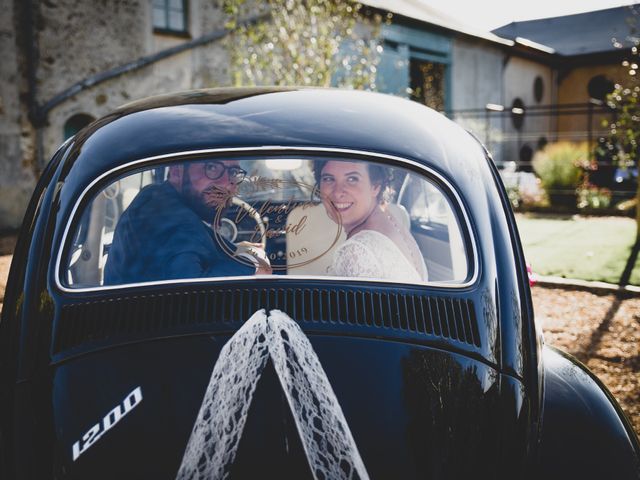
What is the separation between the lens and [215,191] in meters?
1.95

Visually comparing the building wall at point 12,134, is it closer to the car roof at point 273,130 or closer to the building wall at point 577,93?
the car roof at point 273,130

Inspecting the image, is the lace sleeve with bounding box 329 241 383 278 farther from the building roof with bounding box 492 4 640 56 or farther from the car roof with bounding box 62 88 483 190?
the building roof with bounding box 492 4 640 56

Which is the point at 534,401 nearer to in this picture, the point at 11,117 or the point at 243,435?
the point at 243,435

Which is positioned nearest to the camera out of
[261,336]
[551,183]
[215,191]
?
[261,336]

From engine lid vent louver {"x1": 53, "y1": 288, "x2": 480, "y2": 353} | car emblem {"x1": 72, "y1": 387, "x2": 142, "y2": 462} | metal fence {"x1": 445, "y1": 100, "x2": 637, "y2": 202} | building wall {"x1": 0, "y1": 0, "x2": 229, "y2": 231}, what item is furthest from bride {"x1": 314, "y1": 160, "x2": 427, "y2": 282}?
metal fence {"x1": 445, "y1": 100, "x2": 637, "y2": 202}

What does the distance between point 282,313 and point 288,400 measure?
0.26m

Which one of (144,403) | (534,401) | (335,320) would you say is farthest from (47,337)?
(534,401)

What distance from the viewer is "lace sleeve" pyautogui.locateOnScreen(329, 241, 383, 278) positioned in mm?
1898

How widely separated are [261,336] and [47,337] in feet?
2.04

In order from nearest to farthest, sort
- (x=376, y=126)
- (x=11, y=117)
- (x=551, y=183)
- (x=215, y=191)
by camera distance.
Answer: (x=215, y=191)
(x=376, y=126)
(x=11, y=117)
(x=551, y=183)

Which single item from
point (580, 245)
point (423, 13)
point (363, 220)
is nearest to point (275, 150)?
point (363, 220)

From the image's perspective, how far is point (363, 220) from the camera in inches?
78.9

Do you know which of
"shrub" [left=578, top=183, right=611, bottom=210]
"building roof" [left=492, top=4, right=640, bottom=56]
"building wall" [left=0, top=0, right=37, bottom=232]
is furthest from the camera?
"building roof" [left=492, top=4, right=640, bottom=56]

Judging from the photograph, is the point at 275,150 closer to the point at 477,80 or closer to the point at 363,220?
the point at 363,220
